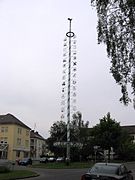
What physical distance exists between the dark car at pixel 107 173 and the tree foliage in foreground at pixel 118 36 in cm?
373

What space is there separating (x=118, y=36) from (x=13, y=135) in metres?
96.8

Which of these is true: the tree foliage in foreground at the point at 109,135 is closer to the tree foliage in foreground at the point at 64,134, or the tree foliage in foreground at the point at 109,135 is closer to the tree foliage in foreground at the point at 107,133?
the tree foliage in foreground at the point at 107,133

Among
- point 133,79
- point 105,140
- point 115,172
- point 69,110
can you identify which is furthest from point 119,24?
point 105,140

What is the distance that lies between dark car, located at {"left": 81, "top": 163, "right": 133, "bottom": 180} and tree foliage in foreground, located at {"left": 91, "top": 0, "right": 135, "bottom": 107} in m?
3.73

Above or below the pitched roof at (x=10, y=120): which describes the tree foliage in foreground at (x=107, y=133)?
below

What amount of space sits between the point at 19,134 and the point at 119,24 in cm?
10069

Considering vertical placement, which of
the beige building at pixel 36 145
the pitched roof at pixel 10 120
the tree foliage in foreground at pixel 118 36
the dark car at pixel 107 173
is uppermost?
the pitched roof at pixel 10 120

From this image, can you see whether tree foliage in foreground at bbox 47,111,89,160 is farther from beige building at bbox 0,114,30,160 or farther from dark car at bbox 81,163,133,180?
dark car at bbox 81,163,133,180

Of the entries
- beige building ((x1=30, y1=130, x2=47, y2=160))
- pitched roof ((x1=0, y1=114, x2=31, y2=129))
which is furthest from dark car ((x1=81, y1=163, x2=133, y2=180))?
beige building ((x1=30, y1=130, x2=47, y2=160))

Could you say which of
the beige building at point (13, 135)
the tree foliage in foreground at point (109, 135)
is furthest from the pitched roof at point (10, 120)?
the tree foliage in foreground at point (109, 135)

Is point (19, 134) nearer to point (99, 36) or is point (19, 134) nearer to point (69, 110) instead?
point (69, 110)

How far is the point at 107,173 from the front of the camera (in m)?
16.9

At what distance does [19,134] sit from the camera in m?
117

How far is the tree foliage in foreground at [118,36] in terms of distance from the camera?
60.5ft
